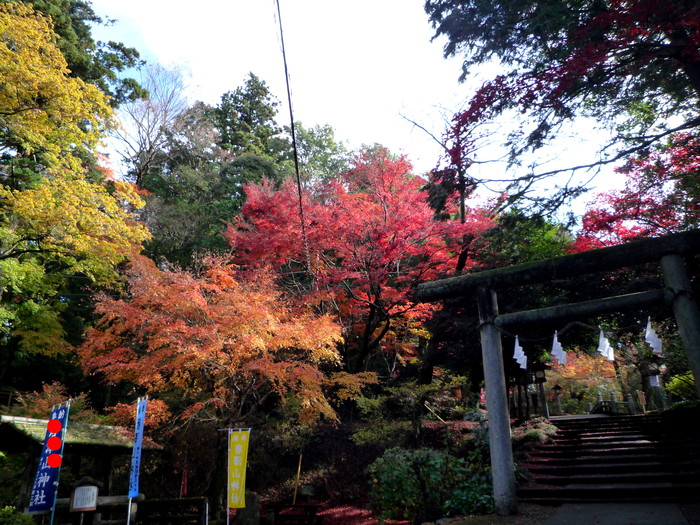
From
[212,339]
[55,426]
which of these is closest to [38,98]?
[212,339]

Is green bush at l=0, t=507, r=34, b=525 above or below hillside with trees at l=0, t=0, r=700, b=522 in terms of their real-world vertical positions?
below

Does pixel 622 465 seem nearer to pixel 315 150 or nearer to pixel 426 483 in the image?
pixel 426 483

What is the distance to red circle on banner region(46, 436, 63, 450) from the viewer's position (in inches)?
274

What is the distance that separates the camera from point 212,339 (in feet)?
31.4

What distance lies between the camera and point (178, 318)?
33.3 feet

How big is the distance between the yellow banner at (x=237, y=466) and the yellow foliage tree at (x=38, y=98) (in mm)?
9414

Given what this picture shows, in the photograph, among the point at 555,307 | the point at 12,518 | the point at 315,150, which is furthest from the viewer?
the point at 315,150

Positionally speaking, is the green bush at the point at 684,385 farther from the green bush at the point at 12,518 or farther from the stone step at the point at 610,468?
the green bush at the point at 12,518

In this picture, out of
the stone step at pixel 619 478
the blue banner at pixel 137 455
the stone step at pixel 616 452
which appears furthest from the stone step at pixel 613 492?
the blue banner at pixel 137 455

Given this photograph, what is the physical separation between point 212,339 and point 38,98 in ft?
29.2

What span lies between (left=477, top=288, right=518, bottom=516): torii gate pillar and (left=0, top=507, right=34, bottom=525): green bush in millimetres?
7156

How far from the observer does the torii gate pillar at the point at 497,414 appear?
6.17 metres

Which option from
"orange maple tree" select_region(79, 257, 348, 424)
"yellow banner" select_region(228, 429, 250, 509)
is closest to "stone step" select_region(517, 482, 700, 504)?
"orange maple tree" select_region(79, 257, 348, 424)

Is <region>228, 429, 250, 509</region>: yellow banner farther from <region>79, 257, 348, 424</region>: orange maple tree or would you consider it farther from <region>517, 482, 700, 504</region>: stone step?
<region>517, 482, 700, 504</region>: stone step
